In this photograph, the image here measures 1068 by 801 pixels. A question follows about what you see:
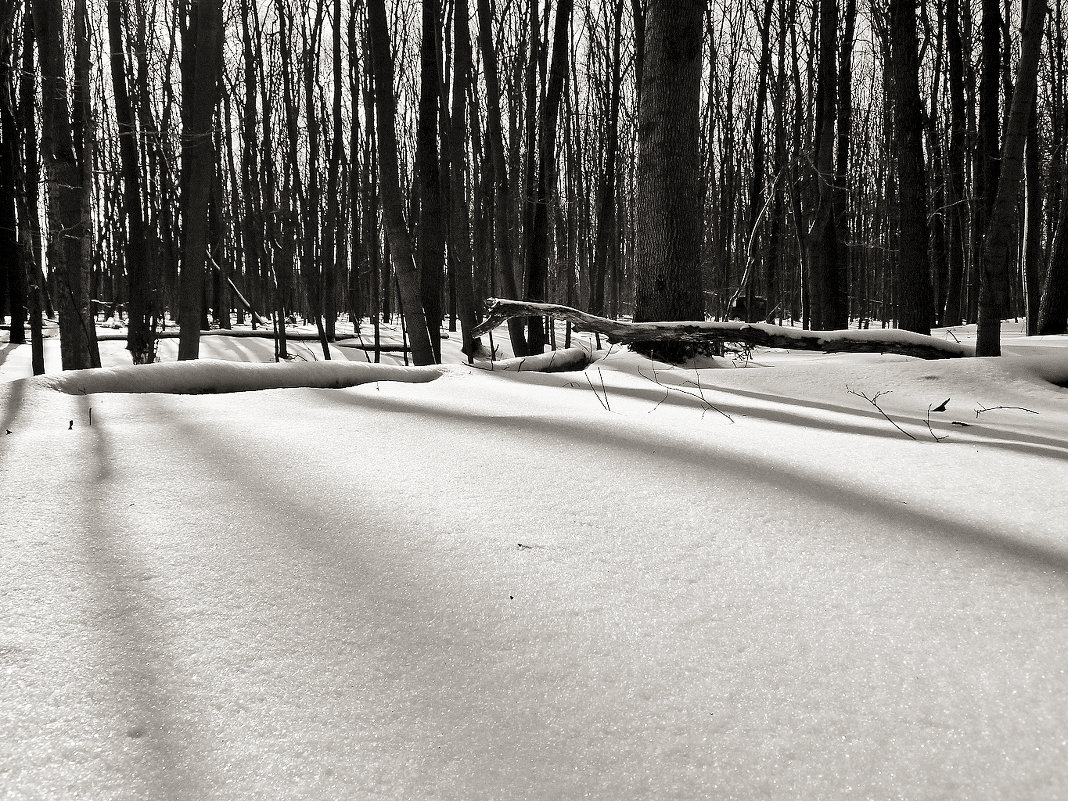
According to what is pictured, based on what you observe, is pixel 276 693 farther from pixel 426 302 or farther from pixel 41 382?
pixel 426 302

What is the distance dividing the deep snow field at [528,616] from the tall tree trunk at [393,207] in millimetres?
3699

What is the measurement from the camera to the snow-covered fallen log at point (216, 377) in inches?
106

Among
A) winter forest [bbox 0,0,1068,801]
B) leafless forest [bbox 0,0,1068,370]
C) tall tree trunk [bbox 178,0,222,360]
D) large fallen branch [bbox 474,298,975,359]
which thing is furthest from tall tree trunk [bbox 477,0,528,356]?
winter forest [bbox 0,0,1068,801]

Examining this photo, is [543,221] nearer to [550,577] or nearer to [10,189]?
[10,189]

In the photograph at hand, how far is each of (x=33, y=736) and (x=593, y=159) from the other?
15.6 metres

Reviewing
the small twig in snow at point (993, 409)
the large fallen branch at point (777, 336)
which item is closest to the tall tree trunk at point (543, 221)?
the large fallen branch at point (777, 336)

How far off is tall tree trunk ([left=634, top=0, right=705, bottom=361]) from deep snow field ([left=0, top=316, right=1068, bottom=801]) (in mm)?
2335

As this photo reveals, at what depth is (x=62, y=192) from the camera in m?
5.18

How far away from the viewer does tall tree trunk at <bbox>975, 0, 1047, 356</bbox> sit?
3668mm

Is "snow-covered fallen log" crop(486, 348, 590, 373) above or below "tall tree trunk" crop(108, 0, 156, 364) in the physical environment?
below

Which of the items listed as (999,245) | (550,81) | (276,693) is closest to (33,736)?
(276,693)

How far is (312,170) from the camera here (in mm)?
10539

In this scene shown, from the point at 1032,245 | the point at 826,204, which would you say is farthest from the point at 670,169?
the point at 1032,245

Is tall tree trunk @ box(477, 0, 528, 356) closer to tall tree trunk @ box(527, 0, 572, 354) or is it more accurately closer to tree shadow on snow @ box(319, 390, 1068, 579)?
tall tree trunk @ box(527, 0, 572, 354)
